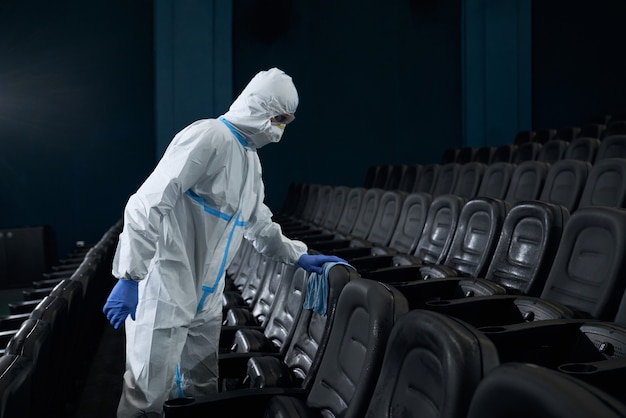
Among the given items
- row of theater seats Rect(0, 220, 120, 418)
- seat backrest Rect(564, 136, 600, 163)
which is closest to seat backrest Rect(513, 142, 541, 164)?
seat backrest Rect(564, 136, 600, 163)

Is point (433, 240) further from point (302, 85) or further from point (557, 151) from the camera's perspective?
point (302, 85)

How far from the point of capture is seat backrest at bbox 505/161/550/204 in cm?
201

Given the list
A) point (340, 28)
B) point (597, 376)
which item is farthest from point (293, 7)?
point (597, 376)

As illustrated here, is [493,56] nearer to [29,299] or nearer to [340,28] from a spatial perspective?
[340,28]

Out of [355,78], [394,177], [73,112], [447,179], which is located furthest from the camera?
[355,78]

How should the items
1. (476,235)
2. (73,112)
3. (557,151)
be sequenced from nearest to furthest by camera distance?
(476,235) < (557,151) < (73,112)

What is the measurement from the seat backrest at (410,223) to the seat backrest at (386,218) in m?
0.03

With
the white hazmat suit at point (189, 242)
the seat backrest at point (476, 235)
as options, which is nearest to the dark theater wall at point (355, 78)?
the seat backrest at point (476, 235)

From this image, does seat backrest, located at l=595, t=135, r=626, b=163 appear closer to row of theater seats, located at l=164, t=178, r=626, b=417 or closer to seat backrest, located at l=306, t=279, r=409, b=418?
row of theater seats, located at l=164, t=178, r=626, b=417

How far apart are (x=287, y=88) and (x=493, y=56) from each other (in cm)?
374

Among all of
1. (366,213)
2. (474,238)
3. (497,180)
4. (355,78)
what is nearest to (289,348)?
(474,238)

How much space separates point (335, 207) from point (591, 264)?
1992 millimetres

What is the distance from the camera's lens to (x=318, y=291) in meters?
1.10

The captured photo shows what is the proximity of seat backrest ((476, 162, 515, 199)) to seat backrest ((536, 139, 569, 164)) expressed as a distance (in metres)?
0.41
